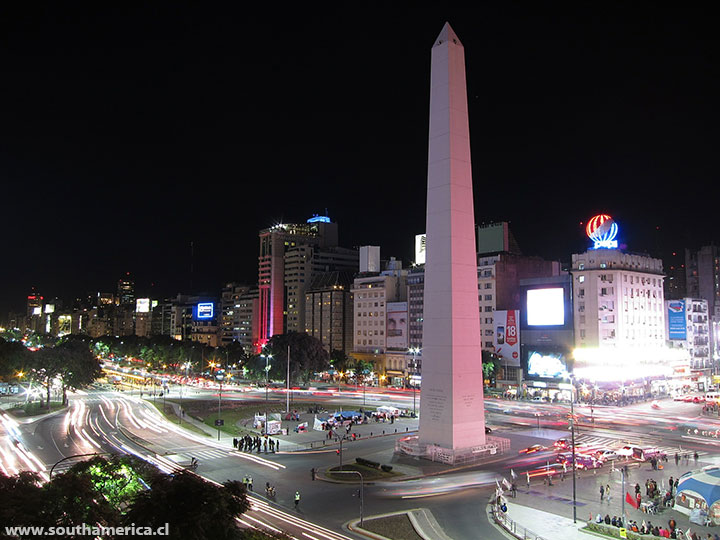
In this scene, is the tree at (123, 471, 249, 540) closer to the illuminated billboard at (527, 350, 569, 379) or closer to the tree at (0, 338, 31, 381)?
the tree at (0, 338, 31, 381)

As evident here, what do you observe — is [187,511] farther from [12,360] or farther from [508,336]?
[508,336]

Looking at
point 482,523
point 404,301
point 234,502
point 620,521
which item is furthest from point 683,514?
point 404,301

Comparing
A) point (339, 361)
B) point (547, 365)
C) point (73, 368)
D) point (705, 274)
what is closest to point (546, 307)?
point (547, 365)

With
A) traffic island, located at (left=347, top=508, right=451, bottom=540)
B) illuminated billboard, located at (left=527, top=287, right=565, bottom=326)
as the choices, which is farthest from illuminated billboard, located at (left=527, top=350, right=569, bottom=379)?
traffic island, located at (left=347, top=508, right=451, bottom=540)

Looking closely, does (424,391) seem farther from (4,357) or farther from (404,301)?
(404,301)

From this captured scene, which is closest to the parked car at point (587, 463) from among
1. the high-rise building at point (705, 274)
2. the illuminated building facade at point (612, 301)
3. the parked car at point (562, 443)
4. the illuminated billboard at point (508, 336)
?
the parked car at point (562, 443)

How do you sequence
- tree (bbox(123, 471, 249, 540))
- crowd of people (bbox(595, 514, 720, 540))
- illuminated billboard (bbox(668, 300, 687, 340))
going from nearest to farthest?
tree (bbox(123, 471, 249, 540))
crowd of people (bbox(595, 514, 720, 540))
illuminated billboard (bbox(668, 300, 687, 340))

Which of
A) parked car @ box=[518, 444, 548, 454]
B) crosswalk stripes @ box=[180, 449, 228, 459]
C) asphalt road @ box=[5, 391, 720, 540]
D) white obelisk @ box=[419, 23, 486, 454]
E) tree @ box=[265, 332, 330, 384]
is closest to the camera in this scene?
asphalt road @ box=[5, 391, 720, 540]
